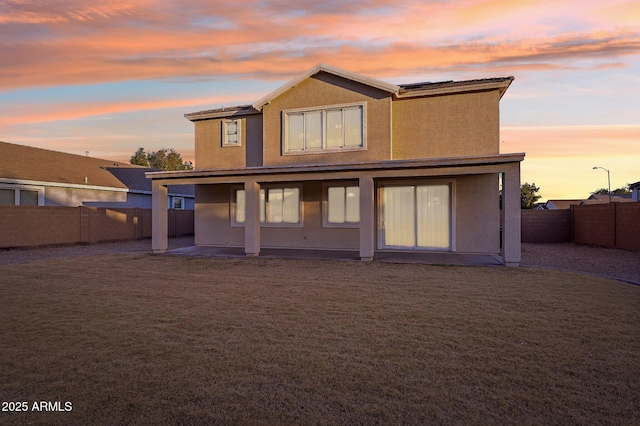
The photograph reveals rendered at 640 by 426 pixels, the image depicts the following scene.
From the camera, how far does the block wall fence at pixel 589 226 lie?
49.5 ft

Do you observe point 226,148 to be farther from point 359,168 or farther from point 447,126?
point 447,126

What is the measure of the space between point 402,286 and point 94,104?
1595 centimetres

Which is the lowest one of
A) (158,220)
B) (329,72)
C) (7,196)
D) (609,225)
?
(609,225)

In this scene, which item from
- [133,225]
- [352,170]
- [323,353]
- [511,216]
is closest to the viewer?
[323,353]

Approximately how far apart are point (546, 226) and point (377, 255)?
11988 millimetres

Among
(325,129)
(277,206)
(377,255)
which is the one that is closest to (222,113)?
(277,206)

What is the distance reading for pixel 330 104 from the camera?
1466 cm

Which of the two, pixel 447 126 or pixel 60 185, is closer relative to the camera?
pixel 447 126

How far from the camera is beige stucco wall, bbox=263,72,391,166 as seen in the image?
45.4 feet

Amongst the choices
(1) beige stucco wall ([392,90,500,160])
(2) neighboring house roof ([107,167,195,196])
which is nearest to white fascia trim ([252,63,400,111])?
(1) beige stucco wall ([392,90,500,160])

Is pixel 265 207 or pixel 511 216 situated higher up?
pixel 265 207

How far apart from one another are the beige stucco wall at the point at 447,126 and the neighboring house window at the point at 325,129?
140cm

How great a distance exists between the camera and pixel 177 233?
24.8 metres

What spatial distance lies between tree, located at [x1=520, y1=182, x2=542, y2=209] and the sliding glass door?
43272 millimetres
